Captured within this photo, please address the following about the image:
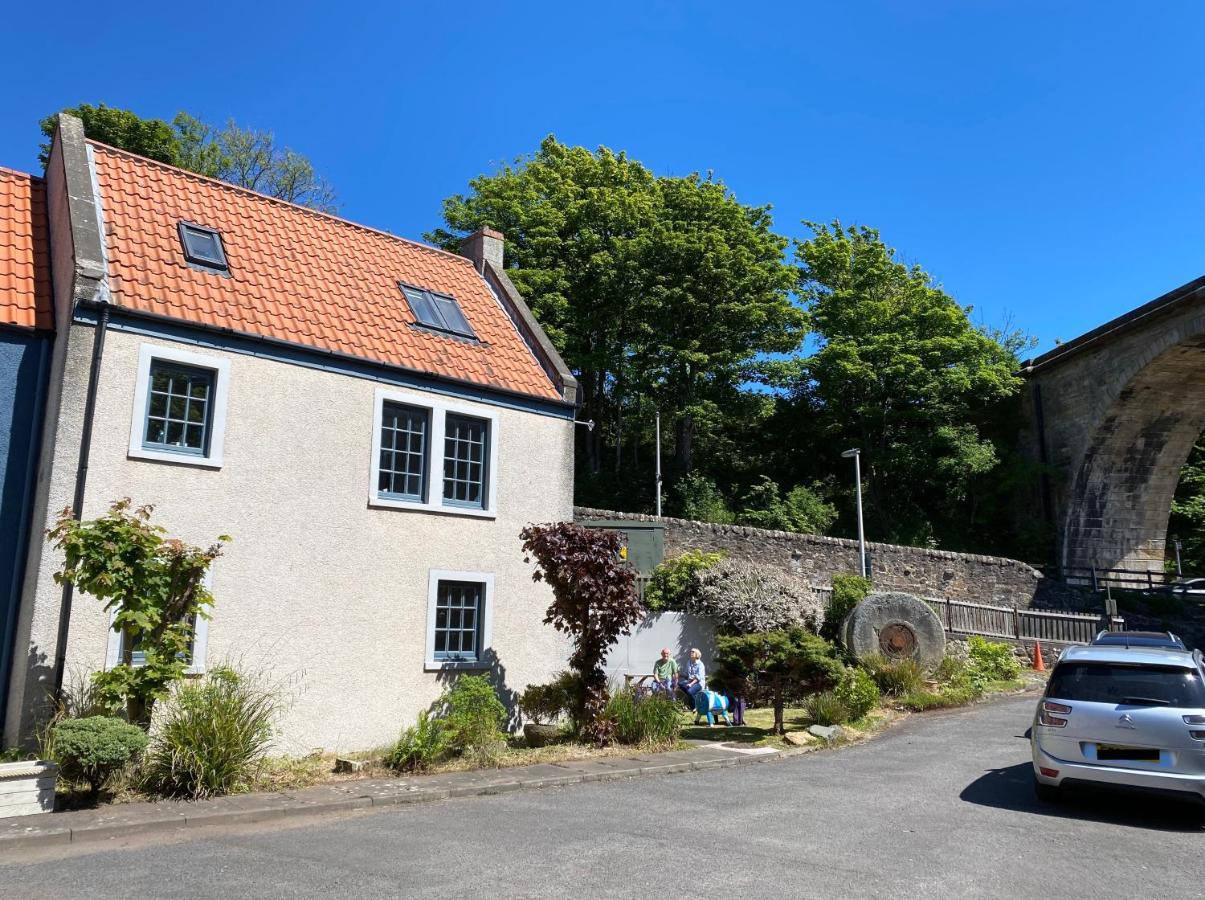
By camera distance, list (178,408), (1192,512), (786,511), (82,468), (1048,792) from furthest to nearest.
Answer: (1192,512), (786,511), (178,408), (82,468), (1048,792)

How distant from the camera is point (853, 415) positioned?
35094 mm

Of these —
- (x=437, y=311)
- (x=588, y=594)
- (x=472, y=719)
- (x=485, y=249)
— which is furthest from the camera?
(x=485, y=249)

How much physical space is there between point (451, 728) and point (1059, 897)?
7.47m

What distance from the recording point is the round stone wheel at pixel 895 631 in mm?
19109

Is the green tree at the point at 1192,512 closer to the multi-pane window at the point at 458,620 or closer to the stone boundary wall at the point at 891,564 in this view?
the stone boundary wall at the point at 891,564

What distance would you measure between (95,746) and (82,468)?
3472 millimetres

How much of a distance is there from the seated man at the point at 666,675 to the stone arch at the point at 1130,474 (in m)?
23.0

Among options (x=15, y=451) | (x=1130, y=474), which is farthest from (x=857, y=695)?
(x=1130, y=474)

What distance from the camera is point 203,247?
13.2 m

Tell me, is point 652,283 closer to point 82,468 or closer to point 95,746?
point 82,468

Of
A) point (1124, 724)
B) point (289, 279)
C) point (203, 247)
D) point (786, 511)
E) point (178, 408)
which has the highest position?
point (203, 247)

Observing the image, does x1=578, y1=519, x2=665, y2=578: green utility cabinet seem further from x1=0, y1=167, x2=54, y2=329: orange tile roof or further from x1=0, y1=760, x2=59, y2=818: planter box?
x1=0, y1=760, x2=59, y2=818: planter box

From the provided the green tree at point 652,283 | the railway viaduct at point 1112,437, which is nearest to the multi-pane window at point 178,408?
the green tree at point 652,283

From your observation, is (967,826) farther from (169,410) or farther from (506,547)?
(169,410)
